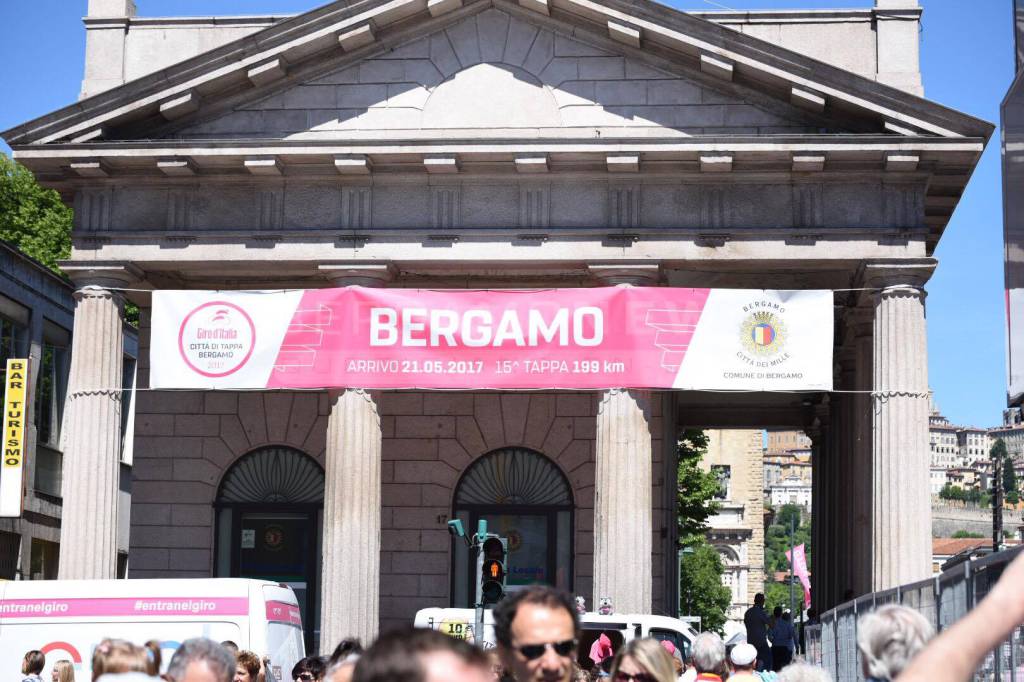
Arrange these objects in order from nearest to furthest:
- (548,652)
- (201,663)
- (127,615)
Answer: (548,652)
(201,663)
(127,615)

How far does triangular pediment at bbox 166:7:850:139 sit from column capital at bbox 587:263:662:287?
232 centimetres

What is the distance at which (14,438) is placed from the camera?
34.2 m

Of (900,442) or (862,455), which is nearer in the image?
(900,442)

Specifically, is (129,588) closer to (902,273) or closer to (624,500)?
(624,500)

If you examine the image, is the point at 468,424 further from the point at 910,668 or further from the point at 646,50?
the point at 910,668

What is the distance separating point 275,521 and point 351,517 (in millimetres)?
5844

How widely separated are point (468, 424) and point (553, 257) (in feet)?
20.6

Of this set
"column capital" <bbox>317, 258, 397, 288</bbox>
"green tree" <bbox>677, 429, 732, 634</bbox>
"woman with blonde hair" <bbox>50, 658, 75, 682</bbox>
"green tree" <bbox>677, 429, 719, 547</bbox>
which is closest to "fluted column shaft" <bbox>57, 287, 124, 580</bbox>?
"column capital" <bbox>317, 258, 397, 288</bbox>

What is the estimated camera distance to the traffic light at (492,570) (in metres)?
21.1

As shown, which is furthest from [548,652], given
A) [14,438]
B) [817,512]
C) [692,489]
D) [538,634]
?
[692,489]

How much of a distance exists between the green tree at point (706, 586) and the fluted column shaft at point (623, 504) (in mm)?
84265

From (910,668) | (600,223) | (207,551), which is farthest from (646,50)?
(910,668)

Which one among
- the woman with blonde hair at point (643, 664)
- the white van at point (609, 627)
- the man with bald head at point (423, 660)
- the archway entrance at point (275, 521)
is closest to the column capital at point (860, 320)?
the white van at point (609, 627)

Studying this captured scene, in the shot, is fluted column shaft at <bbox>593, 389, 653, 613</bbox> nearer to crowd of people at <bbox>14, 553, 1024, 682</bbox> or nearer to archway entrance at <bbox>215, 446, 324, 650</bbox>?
archway entrance at <bbox>215, 446, 324, 650</bbox>
